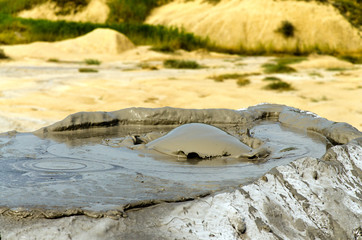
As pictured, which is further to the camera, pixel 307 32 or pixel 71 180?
pixel 307 32

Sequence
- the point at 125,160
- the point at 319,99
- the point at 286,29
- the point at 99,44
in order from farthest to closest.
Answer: the point at 286,29
the point at 99,44
the point at 319,99
the point at 125,160

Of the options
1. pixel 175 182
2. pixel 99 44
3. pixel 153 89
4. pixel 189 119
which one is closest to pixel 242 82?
pixel 153 89

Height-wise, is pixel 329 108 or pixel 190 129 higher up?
pixel 190 129

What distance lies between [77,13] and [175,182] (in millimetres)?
23960

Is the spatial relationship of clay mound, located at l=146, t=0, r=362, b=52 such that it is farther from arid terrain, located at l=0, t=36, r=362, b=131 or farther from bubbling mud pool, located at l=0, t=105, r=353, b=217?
bubbling mud pool, located at l=0, t=105, r=353, b=217

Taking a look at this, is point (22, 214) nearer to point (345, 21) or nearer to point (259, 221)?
point (259, 221)

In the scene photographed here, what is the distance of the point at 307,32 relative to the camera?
2002 centimetres

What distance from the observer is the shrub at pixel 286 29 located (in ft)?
65.3

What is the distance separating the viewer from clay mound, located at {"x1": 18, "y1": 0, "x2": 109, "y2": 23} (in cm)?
2544

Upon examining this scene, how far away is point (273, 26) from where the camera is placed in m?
20.2

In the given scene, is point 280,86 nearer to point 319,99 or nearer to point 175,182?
point 319,99

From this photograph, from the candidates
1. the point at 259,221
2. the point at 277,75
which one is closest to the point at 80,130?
the point at 259,221

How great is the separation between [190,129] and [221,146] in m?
0.34

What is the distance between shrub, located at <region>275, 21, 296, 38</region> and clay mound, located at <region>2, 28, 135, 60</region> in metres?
5.90
